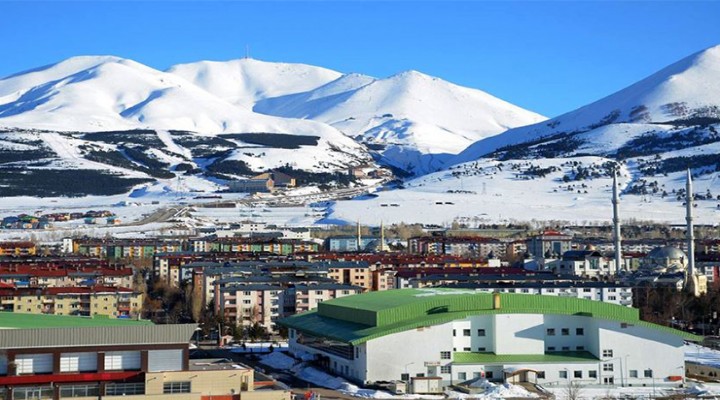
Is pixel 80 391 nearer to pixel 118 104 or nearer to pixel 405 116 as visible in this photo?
pixel 118 104

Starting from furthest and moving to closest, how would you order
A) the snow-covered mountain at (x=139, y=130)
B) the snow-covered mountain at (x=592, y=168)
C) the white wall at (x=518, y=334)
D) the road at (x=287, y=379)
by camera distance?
the snow-covered mountain at (x=139, y=130) < the snow-covered mountain at (x=592, y=168) < the white wall at (x=518, y=334) < the road at (x=287, y=379)

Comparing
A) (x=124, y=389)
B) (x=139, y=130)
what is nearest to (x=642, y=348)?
(x=124, y=389)

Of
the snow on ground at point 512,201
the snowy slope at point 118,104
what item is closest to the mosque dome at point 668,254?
the snow on ground at point 512,201

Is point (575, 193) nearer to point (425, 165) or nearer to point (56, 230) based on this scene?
point (56, 230)

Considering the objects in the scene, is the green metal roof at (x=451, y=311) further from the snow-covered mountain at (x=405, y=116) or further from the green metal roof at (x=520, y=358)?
the snow-covered mountain at (x=405, y=116)

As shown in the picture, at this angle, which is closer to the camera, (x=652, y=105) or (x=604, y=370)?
(x=604, y=370)

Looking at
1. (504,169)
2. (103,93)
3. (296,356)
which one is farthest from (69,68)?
(296,356)
